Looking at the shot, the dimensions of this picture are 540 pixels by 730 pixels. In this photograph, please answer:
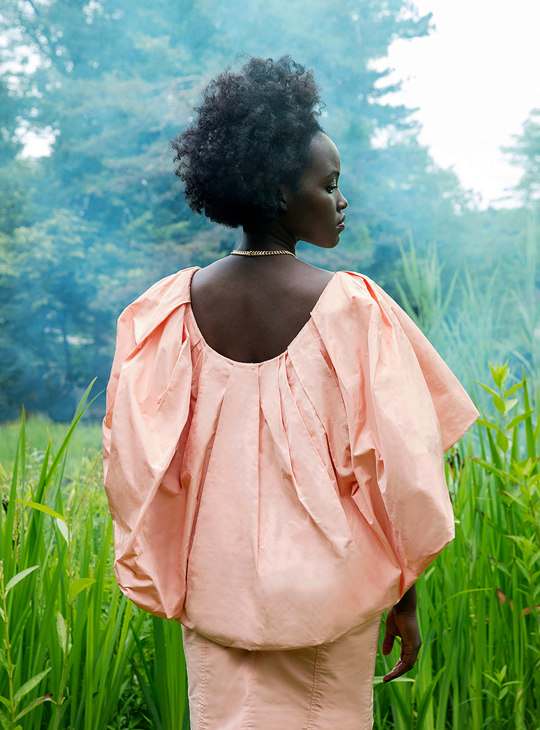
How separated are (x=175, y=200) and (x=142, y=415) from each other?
3.69 meters

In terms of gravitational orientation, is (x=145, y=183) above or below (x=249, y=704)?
above

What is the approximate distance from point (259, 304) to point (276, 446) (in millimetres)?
183

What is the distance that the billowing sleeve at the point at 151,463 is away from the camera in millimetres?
822

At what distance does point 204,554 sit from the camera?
0.81 meters

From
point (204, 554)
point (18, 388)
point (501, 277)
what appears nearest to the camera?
point (204, 554)

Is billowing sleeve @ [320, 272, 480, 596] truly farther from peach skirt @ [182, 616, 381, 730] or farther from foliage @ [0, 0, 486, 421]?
foliage @ [0, 0, 486, 421]

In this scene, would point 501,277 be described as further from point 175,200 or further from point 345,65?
point 175,200

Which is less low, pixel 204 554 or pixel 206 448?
pixel 206 448

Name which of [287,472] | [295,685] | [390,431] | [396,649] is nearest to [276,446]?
[287,472]

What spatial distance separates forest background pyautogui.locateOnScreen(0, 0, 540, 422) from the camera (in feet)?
13.6

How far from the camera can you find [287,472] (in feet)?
2.51

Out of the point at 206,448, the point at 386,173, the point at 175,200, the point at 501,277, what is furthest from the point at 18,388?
the point at 206,448

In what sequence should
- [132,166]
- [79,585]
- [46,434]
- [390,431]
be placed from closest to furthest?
[390,431], [79,585], [46,434], [132,166]

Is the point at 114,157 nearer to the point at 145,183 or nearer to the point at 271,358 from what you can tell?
the point at 145,183
